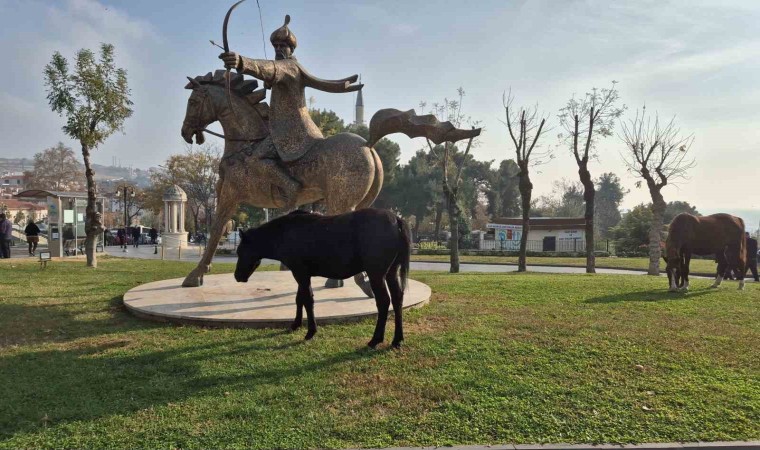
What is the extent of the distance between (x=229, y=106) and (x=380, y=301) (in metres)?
4.64

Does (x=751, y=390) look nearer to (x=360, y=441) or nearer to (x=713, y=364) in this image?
(x=713, y=364)

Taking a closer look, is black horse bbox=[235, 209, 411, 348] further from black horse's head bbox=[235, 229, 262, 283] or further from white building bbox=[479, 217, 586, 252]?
white building bbox=[479, 217, 586, 252]

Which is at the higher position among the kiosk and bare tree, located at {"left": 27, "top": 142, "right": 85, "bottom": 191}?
bare tree, located at {"left": 27, "top": 142, "right": 85, "bottom": 191}

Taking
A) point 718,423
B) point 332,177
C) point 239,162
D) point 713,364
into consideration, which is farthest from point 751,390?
point 239,162

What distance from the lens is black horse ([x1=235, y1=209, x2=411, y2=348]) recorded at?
4.89 m

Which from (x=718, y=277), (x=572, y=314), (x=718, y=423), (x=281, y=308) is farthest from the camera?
(x=718, y=277)

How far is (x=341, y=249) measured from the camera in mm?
5031

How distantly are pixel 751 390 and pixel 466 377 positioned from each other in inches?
101

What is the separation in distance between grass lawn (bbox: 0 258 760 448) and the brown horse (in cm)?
258

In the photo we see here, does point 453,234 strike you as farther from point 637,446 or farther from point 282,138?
point 637,446

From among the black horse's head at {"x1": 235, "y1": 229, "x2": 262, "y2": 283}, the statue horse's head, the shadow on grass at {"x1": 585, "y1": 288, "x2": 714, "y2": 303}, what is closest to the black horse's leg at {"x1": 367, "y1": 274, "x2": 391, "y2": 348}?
the black horse's head at {"x1": 235, "y1": 229, "x2": 262, "y2": 283}

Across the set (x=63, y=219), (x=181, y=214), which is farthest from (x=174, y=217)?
(x=63, y=219)

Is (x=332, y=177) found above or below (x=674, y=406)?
above

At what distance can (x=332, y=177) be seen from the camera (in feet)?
22.4
